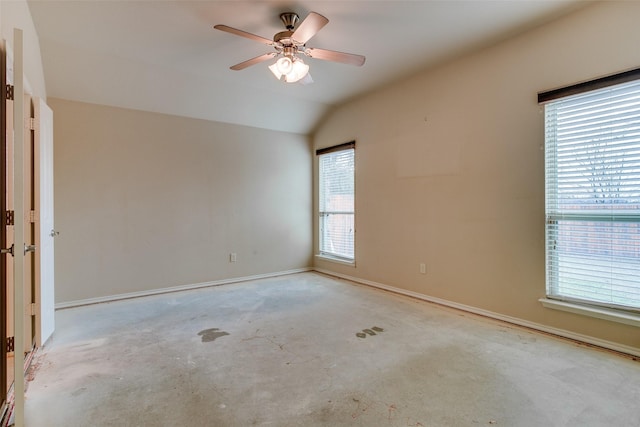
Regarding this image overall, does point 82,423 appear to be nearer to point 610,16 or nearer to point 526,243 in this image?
point 526,243

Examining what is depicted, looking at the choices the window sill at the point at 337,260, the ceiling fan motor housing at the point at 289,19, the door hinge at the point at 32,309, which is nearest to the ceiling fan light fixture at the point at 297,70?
the ceiling fan motor housing at the point at 289,19

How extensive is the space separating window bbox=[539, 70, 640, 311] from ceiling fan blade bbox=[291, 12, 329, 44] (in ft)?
6.91

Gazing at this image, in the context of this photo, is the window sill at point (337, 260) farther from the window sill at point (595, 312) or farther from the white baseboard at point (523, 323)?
the window sill at point (595, 312)

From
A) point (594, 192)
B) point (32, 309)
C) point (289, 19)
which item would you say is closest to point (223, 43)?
point (289, 19)

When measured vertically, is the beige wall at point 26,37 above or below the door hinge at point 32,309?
above

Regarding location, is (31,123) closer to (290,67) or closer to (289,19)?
(290,67)

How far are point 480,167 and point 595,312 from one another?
1581 millimetres

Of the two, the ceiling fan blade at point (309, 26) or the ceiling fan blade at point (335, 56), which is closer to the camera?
the ceiling fan blade at point (309, 26)

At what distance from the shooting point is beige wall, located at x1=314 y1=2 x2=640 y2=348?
8.60 ft

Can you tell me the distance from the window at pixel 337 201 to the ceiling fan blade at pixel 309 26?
8.16ft

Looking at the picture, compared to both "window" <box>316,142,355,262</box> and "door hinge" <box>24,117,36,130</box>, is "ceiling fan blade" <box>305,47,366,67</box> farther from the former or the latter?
"door hinge" <box>24,117,36,130</box>

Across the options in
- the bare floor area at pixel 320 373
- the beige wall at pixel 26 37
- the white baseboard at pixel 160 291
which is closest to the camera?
the bare floor area at pixel 320 373

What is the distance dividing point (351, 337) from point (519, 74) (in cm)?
290

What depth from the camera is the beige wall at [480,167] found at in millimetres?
2621
